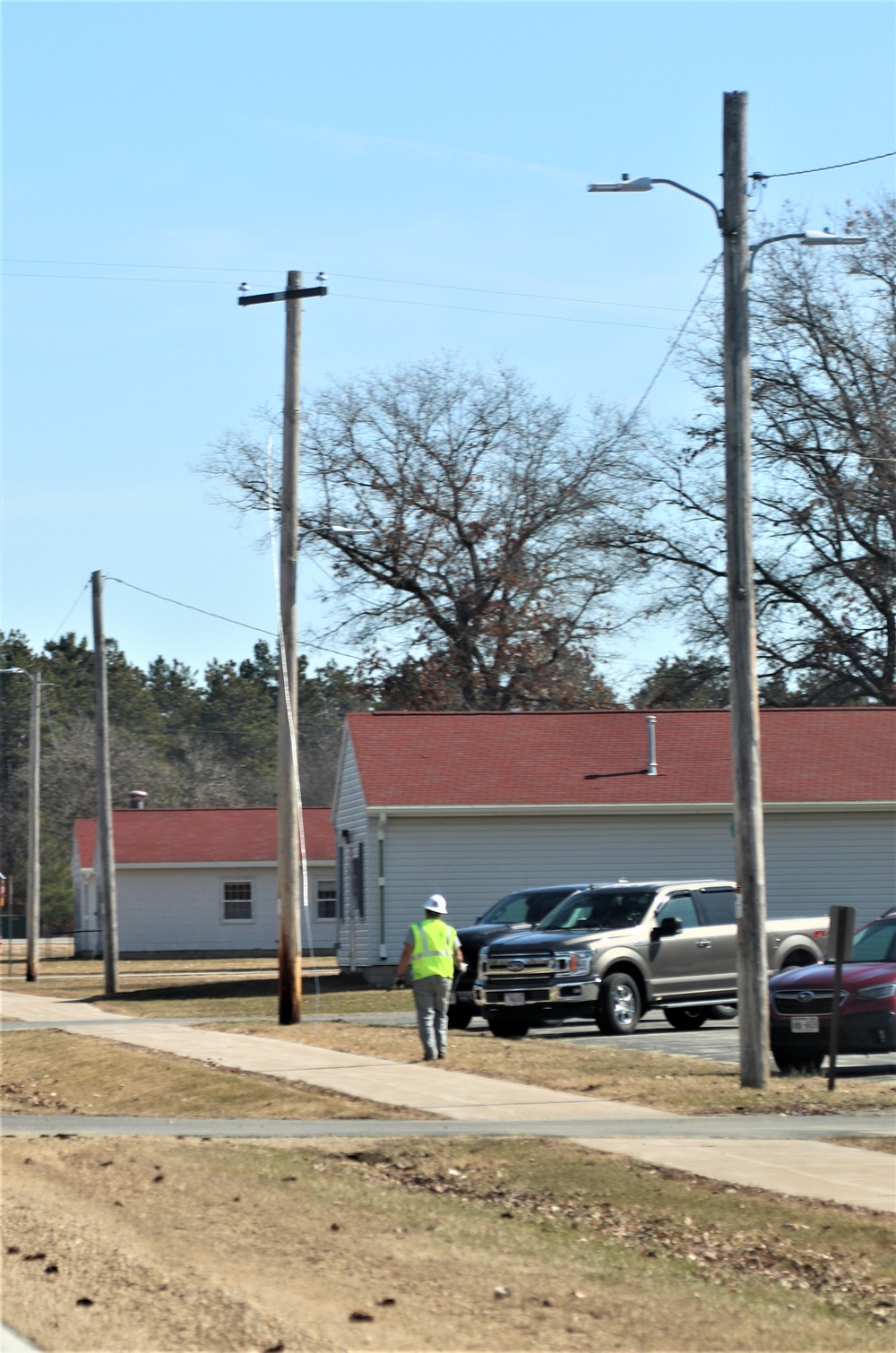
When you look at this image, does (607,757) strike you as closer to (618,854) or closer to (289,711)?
(618,854)

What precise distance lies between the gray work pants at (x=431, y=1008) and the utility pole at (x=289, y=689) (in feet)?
13.2

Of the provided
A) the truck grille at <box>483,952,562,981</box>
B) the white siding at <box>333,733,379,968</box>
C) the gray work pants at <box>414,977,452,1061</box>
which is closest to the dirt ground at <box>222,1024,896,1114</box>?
the gray work pants at <box>414,977,452,1061</box>

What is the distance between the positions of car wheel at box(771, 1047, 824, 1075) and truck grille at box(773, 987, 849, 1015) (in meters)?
0.38

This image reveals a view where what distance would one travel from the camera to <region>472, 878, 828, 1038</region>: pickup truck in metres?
21.7

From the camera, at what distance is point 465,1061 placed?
18.3 m

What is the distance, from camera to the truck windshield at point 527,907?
25.5 meters

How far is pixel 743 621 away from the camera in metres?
16.4

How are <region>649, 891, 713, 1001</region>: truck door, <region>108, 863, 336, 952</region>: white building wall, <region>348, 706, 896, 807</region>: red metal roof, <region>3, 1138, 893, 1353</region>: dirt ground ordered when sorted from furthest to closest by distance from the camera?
<region>108, 863, 336, 952</region>: white building wall, <region>348, 706, 896, 807</region>: red metal roof, <region>649, 891, 713, 1001</region>: truck door, <region>3, 1138, 893, 1353</region>: dirt ground

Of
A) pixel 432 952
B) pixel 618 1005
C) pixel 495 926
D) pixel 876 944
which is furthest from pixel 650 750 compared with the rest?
pixel 432 952

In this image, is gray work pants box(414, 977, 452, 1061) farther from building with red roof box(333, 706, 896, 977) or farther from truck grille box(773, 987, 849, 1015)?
building with red roof box(333, 706, 896, 977)

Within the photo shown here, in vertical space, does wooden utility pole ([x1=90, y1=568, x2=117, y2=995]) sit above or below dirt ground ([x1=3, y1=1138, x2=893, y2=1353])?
above

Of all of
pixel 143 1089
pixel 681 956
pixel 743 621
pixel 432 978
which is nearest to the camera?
pixel 743 621

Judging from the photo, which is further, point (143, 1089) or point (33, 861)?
point (33, 861)

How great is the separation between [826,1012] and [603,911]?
6041mm
